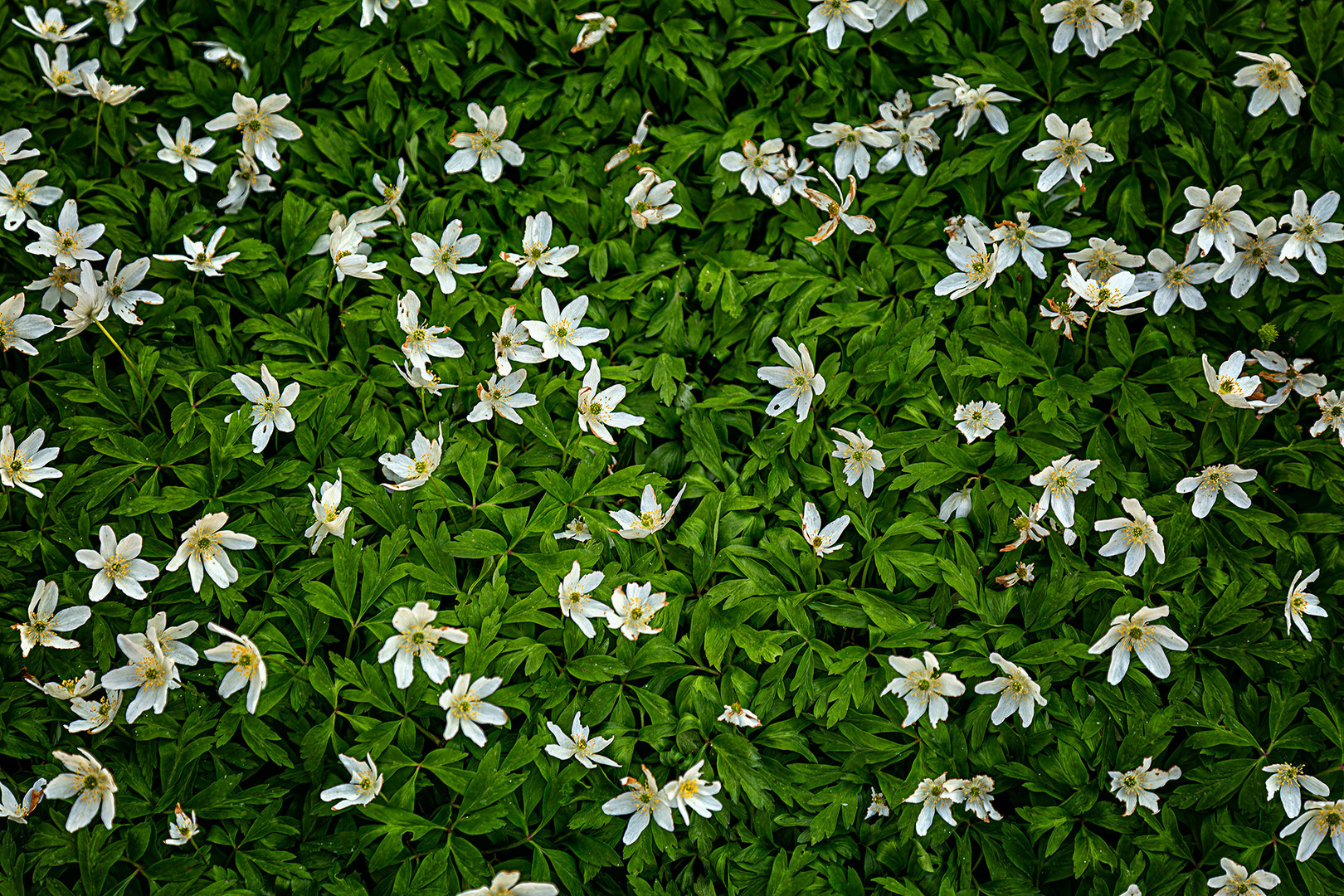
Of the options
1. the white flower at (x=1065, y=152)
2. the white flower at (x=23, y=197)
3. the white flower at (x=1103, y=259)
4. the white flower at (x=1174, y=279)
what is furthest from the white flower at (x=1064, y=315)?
the white flower at (x=23, y=197)

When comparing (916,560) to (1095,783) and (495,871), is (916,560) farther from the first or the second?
(495,871)

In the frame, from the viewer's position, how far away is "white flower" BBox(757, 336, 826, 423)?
113 inches

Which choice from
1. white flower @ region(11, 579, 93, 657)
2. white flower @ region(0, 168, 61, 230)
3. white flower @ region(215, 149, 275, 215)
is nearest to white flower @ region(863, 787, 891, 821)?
white flower @ region(11, 579, 93, 657)

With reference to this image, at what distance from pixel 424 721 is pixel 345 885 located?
46cm

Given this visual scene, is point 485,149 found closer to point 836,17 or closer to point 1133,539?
point 836,17

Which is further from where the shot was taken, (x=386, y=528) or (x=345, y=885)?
(x=386, y=528)

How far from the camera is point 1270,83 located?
308cm

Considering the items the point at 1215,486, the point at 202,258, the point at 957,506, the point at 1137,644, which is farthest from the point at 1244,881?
the point at 202,258

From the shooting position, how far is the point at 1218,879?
8.30ft

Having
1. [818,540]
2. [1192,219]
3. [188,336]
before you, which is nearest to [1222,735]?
[818,540]

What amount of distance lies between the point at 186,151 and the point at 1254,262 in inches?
146

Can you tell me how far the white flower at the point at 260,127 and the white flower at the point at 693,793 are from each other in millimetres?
2454

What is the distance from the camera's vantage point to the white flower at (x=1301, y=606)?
2.65 meters

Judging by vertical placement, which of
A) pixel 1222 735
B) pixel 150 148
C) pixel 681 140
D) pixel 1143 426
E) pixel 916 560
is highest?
pixel 681 140
